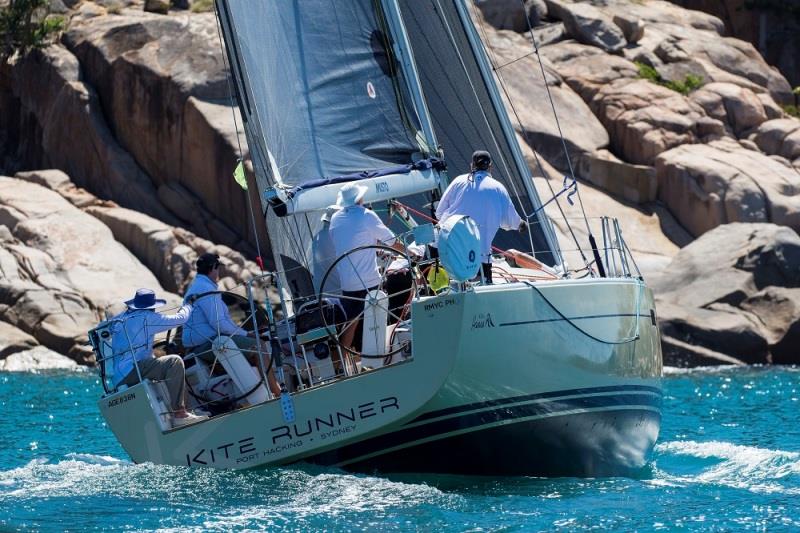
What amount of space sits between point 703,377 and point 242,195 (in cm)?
1247

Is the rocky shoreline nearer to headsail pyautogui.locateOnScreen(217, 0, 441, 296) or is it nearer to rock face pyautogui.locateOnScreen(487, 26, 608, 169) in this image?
rock face pyautogui.locateOnScreen(487, 26, 608, 169)

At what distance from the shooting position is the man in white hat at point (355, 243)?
11672mm

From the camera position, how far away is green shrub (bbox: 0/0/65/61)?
113 feet

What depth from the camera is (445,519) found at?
9.75 m

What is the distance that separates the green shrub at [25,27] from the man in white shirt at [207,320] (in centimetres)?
2390

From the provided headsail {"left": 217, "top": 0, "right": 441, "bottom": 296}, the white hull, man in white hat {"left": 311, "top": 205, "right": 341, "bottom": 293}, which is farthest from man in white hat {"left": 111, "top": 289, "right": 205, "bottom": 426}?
headsail {"left": 217, "top": 0, "right": 441, "bottom": 296}

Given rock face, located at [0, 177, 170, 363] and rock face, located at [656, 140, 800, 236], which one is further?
rock face, located at [656, 140, 800, 236]

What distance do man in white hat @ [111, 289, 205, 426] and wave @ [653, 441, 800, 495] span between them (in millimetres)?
4241

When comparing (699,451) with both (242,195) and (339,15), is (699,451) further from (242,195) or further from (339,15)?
(242,195)

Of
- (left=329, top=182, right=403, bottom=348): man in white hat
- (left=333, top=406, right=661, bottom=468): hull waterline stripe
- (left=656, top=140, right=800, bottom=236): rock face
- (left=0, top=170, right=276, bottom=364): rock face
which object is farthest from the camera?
(left=656, top=140, right=800, bottom=236): rock face

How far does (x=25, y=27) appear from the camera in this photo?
34.6 m

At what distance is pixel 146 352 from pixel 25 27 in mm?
24659

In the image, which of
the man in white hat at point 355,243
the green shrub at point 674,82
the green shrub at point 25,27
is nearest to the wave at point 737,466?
the man in white hat at point 355,243

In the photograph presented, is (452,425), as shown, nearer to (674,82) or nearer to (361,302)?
(361,302)
